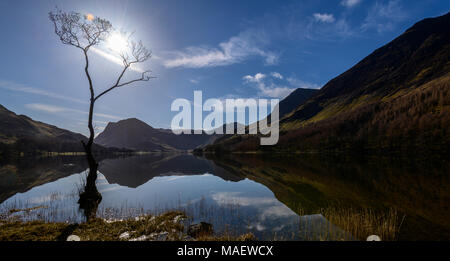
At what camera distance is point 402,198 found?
24344mm

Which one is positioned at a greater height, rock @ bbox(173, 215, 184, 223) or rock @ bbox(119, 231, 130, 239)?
rock @ bbox(119, 231, 130, 239)

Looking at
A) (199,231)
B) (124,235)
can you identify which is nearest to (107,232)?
(124,235)

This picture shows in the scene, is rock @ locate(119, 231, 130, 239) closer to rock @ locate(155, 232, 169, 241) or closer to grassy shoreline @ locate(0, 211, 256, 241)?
grassy shoreline @ locate(0, 211, 256, 241)

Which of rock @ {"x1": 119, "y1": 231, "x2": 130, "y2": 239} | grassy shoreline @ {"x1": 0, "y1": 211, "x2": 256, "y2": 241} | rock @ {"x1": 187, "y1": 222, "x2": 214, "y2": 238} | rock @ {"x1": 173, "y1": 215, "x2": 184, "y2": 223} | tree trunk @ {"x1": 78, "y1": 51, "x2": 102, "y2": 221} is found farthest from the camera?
tree trunk @ {"x1": 78, "y1": 51, "x2": 102, "y2": 221}

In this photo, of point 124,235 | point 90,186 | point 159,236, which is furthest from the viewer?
point 90,186

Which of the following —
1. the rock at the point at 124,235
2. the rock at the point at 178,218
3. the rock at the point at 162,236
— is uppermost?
the rock at the point at 124,235

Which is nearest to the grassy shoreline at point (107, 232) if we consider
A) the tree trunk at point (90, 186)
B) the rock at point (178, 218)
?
the rock at point (178, 218)

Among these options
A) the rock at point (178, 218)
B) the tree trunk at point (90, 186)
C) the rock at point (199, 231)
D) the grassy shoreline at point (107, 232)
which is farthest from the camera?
the tree trunk at point (90, 186)

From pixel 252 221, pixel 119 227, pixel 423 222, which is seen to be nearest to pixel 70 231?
pixel 119 227

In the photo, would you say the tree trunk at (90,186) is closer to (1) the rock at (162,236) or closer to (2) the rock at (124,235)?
(2) the rock at (124,235)

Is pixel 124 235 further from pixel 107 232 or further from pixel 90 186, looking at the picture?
pixel 90 186

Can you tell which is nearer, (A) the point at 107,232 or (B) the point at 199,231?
(A) the point at 107,232

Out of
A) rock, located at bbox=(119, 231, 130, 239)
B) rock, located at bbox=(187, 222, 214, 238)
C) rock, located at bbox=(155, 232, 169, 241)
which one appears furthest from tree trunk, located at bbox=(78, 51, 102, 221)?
rock, located at bbox=(187, 222, 214, 238)
